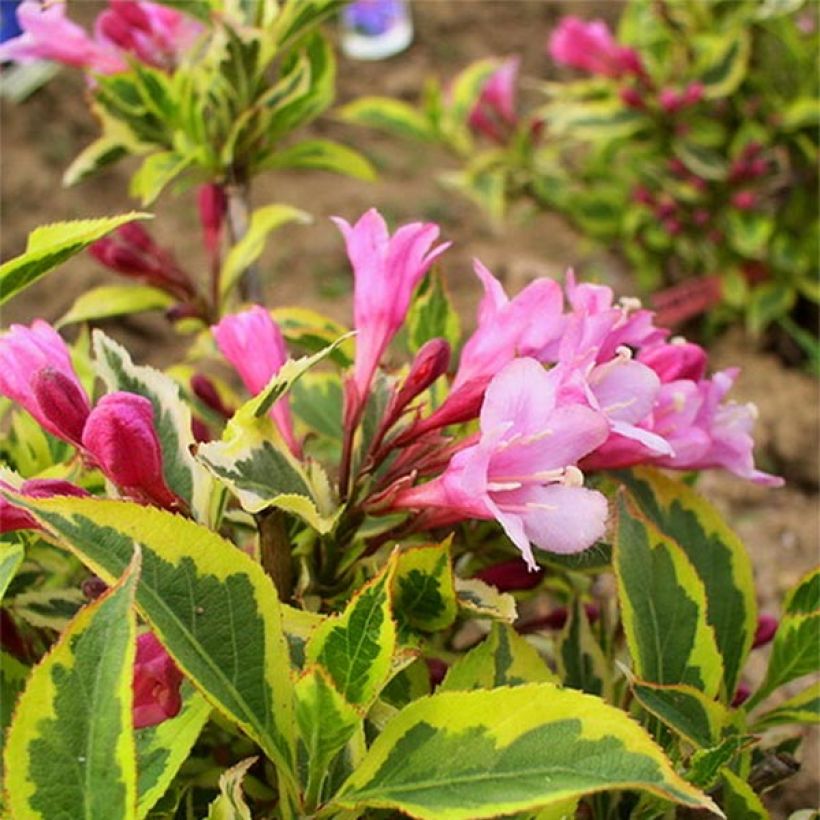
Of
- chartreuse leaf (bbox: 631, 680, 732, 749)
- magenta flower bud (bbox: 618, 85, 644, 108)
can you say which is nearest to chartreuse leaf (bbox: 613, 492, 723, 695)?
chartreuse leaf (bbox: 631, 680, 732, 749)

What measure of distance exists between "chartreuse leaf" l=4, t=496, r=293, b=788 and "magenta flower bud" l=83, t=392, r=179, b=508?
0.07m

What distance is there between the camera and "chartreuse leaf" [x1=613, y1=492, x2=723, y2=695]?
82 centimetres

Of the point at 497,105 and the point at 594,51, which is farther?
the point at 497,105

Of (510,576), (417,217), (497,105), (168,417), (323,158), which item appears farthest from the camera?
(417,217)

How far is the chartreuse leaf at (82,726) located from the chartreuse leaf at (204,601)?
3 centimetres

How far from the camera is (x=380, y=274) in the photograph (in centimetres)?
85

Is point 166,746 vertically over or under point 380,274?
under

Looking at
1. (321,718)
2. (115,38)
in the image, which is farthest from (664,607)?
(115,38)

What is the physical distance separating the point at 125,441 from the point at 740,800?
0.44 m

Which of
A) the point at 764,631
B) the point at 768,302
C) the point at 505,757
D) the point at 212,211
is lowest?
the point at 768,302

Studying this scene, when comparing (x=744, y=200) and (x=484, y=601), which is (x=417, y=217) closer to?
(x=744, y=200)

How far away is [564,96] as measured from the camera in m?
2.38

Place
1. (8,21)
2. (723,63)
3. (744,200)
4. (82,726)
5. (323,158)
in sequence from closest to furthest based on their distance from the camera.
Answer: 1. (82,726)
2. (323,158)
3. (8,21)
4. (723,63)
5. (744,200)

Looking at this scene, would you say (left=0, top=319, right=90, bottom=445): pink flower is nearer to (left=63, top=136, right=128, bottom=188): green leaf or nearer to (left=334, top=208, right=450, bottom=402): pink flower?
(left=334, top=208, right=450, bottom=402): pink flower
